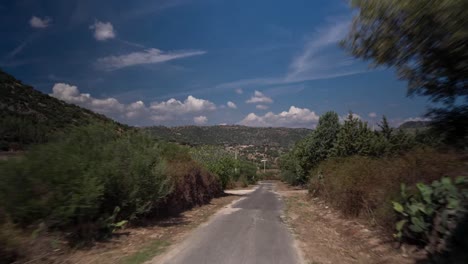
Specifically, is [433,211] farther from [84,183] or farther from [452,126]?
[84,183]

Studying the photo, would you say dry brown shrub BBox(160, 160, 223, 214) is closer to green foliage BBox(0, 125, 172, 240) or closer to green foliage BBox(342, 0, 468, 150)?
green foliage BBox(0, 125, 172, 240)

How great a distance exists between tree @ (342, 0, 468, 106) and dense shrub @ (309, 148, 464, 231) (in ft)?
10.1

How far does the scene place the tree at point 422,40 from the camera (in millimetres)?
3992

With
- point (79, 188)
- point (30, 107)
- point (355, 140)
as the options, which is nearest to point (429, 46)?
point (79, 188)

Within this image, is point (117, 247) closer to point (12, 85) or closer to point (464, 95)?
point (464, 95)

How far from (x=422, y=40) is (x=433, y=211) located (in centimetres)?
435

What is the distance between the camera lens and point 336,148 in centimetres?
3359

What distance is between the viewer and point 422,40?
4.43 m

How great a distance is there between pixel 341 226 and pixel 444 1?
1040cm

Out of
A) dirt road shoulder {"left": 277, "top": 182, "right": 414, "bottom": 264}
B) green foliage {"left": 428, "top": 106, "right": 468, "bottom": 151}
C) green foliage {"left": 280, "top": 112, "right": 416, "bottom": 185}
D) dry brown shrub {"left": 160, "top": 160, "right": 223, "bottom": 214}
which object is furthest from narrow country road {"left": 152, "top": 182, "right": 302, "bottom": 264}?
green foliage {"left": 280, "top": 112, "right": 416, "bottom": 185}

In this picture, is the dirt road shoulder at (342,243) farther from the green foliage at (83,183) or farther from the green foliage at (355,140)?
the green foliage at (355,140)

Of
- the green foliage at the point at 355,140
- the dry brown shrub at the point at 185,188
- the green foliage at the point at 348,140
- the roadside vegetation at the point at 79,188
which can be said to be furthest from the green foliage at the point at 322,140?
the roadside vegetation at the point at 79,188

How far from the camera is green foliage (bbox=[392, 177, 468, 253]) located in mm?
6613

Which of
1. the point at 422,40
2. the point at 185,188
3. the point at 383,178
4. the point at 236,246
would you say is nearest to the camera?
the point at 422,40
